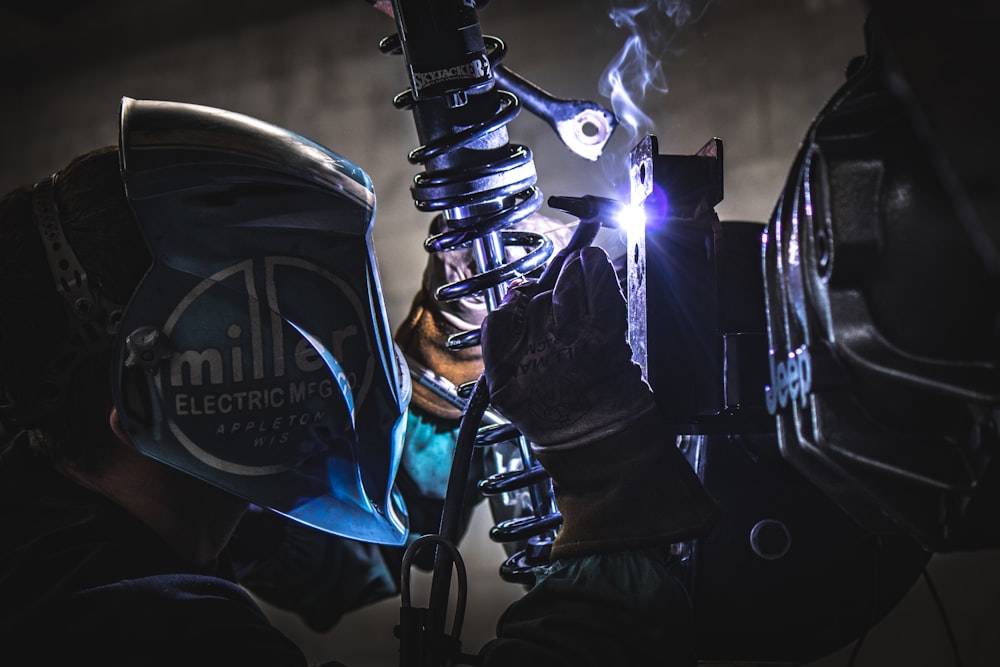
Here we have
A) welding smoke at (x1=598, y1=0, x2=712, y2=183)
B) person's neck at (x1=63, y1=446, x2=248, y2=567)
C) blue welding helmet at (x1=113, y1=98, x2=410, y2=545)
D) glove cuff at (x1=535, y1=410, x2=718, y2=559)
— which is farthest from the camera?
welding smoke at (x1=598, y1=0, x2=712, y2=183)

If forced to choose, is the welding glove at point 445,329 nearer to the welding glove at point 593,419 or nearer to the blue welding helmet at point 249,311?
the blue welding helmet at point 249,311

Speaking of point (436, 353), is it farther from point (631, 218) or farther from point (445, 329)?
point (631, 218)

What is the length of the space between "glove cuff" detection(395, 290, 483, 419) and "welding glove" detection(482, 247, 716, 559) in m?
0.67

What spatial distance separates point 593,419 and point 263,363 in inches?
17.4

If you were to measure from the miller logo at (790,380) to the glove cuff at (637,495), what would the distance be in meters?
0.13

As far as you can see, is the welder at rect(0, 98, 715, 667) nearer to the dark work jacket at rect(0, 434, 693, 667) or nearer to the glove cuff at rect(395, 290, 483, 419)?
the dark work jacket at rect(0, 434, 693, 667)

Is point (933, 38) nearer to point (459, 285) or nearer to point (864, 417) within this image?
point (864, 417)

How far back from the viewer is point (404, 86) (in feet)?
10.0

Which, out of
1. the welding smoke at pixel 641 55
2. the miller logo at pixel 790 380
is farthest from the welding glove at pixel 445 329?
the miller logo at pixel 790 380

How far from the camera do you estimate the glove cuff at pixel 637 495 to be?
35.4 inches

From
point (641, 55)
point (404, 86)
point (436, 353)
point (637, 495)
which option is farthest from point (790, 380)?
point (404, 86)

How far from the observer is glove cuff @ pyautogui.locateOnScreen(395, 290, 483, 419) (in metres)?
1.70

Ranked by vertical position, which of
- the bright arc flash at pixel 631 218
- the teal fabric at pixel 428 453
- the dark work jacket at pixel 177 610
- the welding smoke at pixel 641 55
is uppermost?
the welding smoke at pixel 641 55

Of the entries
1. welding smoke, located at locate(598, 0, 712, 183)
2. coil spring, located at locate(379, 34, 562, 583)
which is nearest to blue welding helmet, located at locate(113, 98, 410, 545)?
coil spring, located at locate(379, 34, 562, 583)
